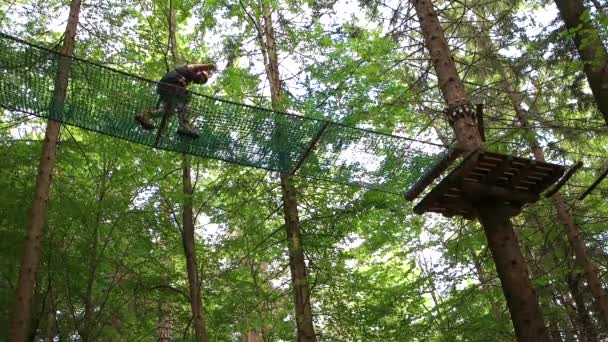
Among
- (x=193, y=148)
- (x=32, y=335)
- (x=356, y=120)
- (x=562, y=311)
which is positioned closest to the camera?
(x=193, y=148)

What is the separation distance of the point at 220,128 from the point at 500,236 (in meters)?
2.20

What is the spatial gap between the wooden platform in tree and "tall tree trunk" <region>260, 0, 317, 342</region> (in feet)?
7.62

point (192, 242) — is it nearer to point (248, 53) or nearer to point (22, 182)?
point (22, 182)

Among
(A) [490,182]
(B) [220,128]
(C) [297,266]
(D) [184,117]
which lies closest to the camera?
(A) [490,182]

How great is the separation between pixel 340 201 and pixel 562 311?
347 cm

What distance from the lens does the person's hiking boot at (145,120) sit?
3.81 metres

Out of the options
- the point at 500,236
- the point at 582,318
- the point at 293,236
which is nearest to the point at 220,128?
the point at 500,236

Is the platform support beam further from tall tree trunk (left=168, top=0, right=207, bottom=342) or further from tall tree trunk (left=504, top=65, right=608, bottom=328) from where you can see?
tall tree trunk (left=168, top=0, right=207, bottom=342)

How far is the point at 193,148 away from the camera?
409 cm

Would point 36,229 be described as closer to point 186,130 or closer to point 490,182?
point 186,130

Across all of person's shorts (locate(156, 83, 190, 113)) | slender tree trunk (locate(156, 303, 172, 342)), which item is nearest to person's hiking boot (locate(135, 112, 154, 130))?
person's shorts (locate(156, 83, 190, 113))

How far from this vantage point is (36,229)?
193 inches

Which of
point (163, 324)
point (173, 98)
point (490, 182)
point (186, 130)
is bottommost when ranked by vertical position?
point (490, 182)

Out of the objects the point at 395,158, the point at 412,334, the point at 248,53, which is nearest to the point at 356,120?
the point at 395,158
